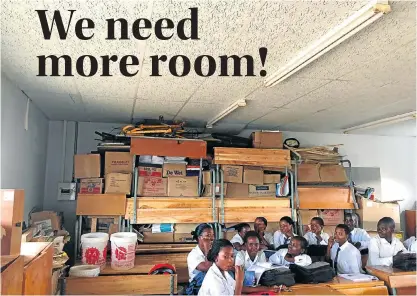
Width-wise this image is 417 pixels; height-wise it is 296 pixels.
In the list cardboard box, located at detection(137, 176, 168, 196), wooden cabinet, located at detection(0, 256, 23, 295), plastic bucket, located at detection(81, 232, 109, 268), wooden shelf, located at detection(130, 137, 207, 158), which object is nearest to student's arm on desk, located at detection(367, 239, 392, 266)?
wooden shelf, located at detection(130, 137, 207, 158)

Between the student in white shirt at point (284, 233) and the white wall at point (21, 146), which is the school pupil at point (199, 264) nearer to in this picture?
the student in white shirt at point (284, 233)

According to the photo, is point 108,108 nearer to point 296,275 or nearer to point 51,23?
point 51,23

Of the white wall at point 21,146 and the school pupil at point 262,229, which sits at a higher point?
the white wall at point 21,146

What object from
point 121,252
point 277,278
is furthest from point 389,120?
point 121,252

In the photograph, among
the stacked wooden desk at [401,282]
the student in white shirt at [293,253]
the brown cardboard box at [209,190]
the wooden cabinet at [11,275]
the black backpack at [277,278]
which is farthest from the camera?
the brown cardboard box at [209,190]

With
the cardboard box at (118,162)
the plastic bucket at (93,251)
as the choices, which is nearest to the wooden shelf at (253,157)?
the cardboard box at (118,162)

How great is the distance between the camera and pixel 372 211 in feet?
17.9

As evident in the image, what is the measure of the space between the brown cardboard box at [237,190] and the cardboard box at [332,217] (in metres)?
1.35

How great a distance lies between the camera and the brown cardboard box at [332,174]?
5.50m

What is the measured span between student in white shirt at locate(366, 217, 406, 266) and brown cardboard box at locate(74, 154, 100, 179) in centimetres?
355

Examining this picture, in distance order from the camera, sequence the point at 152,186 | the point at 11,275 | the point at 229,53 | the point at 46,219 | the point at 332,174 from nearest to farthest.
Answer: the point at 11,275, the point at 229,53, the point at 46,219, the point at 152,186, the point at 332,174

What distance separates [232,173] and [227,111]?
3.82 ft

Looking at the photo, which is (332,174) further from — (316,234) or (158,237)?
(158,237)

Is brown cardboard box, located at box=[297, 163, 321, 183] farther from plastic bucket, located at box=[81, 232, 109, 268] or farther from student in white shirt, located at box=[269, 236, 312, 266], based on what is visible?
plastic bucket, located at box=[81, 232, 109, 268]
